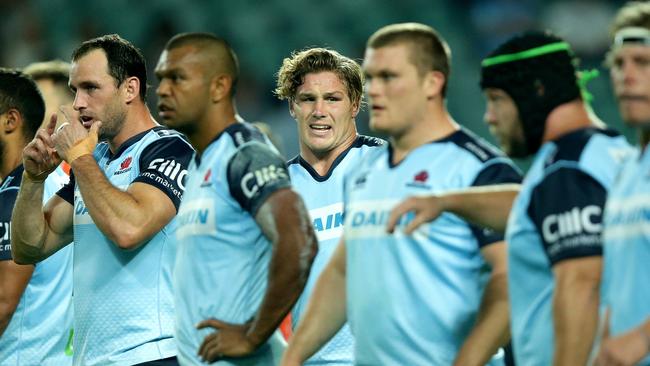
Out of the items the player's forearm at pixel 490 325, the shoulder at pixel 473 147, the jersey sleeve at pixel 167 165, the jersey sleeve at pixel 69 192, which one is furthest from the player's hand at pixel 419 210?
the jersey sleeve at pixel 69 192

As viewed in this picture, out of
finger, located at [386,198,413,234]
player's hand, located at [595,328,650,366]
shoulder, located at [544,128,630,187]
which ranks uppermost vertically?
shoulder, located at [544,128,630,187]

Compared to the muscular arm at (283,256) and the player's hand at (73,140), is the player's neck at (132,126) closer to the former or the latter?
the player's hand at (73,140)

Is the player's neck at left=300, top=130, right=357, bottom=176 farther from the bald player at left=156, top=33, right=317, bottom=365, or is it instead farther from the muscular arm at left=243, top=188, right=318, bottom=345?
the muscular arm at left=243, top=188, right=318, bottom=345

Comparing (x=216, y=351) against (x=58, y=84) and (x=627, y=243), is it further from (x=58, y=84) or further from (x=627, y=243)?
(x=58, y=84)

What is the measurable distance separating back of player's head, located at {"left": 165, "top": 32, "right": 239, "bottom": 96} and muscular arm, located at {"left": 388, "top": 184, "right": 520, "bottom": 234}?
117 cm

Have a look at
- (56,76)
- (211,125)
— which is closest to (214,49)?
(211,125)

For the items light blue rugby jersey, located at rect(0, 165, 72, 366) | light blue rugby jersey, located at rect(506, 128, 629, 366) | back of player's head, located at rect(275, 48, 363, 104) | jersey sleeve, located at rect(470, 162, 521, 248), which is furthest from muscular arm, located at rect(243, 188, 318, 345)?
light blue rugby jersey, located at rect(0, 165, 72, 366)

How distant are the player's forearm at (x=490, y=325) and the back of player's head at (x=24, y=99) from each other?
12.1ft

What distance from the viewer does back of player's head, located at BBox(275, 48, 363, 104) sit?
6.92m

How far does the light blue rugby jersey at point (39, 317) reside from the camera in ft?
23.1

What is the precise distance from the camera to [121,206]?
551 centimetres

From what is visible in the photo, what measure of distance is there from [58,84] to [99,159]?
7.26ft

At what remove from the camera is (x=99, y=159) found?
6324 millimetres

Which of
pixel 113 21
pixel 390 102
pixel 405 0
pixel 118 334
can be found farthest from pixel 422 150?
pixel 113 21
